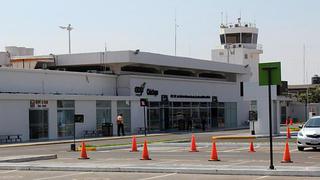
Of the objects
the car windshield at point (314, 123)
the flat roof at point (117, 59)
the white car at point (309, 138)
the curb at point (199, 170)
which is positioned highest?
the flat roof at point (117, 59)

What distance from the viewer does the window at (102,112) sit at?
2050 inches

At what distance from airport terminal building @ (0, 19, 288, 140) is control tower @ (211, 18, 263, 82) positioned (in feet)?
18.7

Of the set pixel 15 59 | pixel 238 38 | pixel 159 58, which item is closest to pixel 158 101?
pixel 159 58

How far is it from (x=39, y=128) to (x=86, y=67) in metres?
14.7

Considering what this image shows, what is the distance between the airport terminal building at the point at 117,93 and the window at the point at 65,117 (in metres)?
0.07

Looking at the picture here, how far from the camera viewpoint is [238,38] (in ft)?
283

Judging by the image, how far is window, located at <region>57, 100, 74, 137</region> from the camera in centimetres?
4800

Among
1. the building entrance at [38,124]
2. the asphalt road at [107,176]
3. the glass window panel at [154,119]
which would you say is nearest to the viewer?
the asphalt road at [107,176]

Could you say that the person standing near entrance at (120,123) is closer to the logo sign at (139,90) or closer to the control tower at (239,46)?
the logo sign at (139,90)

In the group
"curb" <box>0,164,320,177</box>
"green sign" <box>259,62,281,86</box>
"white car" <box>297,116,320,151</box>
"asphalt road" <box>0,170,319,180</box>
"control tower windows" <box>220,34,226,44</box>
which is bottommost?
"asphalt road" <box>0,170,319,180</box>

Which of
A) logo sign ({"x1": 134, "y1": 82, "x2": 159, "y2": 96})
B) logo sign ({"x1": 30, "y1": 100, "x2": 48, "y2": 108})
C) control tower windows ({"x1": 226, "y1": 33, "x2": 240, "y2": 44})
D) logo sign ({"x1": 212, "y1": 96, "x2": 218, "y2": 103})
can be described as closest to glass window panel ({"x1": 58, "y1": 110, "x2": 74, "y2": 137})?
logo sign ({"x1": 30, "y1": 100, "x2": 48, "y2": 108})

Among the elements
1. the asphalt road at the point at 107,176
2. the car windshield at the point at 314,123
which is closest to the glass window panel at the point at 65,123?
the car windshield at the point at 314,123

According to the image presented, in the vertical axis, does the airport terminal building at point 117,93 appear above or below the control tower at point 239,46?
below

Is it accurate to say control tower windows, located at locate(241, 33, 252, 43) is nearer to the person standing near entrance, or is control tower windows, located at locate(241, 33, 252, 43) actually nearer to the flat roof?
the flat roof
